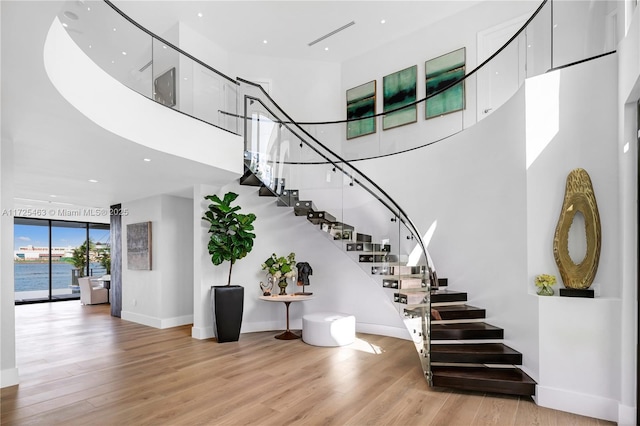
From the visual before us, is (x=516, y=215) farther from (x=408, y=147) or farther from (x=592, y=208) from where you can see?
(x=408, y=147)

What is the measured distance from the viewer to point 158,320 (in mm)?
7750

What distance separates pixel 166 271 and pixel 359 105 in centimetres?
582

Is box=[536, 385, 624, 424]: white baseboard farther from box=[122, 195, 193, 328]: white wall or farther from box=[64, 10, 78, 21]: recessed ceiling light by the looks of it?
box=[122, 195, 193, 328]: white wall

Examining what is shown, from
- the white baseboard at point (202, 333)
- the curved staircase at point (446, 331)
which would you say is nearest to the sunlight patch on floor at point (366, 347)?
the curved staircase at point (446, 331)

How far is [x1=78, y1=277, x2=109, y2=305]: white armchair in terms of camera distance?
448 inches

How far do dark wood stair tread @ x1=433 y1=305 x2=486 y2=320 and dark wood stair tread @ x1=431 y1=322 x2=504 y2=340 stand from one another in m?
0.19

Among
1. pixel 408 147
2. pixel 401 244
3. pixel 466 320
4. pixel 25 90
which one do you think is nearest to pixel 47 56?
pixel 25 90

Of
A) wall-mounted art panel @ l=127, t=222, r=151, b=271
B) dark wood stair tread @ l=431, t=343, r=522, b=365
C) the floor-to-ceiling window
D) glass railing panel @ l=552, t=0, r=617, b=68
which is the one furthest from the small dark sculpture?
the floor-to-ceiling window

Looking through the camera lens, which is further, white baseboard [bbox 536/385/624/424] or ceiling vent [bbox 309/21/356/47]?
ceiling vent [bbox 309/21/356/47]

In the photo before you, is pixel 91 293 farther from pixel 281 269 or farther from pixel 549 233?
pixel 549 233

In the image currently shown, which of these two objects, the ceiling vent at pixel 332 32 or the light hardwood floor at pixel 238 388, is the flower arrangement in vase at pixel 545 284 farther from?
the ceiling vent at pixel 332 32

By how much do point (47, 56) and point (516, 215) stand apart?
4.91 metres

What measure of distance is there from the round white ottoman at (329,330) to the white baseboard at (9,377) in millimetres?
3863

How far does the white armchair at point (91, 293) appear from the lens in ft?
37.4
